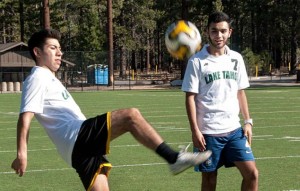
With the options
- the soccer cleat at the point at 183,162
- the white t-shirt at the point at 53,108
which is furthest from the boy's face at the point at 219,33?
the white t-shirt at the point at 53,108

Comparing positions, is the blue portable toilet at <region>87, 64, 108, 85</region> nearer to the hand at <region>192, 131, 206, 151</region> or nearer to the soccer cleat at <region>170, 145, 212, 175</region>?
the hand at <region>192, 131, 206, 151</region>

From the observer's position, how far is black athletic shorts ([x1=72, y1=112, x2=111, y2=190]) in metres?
6.08

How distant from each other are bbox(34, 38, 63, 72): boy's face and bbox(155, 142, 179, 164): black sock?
49.8 inches

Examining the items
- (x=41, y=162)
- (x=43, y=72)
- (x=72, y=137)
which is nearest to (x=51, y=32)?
(x=43, y=72)

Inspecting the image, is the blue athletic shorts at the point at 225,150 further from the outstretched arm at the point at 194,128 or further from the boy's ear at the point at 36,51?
the boy's ear at the point at 36,51

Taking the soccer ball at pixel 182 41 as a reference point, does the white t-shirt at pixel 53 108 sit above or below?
below

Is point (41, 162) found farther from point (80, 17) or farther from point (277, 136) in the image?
point (80, 17)

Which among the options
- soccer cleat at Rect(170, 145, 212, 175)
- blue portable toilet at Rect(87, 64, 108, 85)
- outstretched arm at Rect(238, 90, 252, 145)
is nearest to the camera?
soccer cleat at Rect(170, 145, 212, 175)

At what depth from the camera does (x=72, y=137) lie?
6145 mm

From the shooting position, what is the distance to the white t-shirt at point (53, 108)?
6148 mm

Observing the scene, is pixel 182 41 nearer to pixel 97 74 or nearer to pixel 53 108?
pixel 53 108

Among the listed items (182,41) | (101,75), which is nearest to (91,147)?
(182,41)

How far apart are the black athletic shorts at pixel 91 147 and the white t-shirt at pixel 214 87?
1.36m

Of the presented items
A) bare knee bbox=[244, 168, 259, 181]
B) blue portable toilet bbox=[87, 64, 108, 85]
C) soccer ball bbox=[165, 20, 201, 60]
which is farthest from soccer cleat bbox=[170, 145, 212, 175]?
blue portable toilet bbox=[87, 64, 108, 85]
